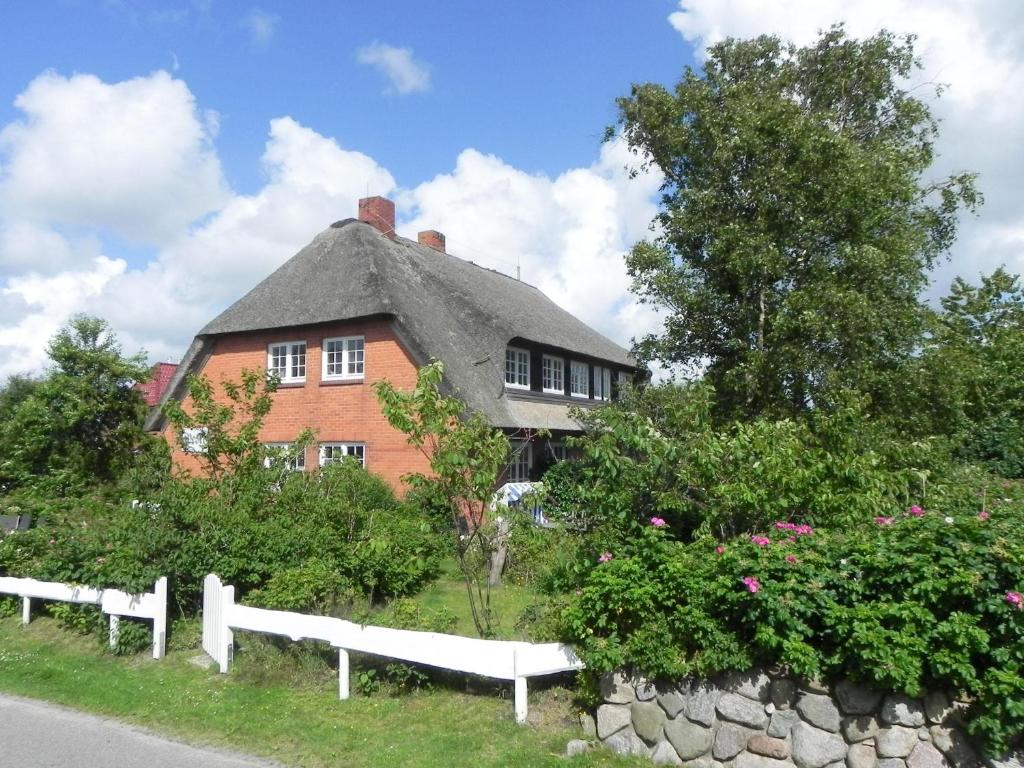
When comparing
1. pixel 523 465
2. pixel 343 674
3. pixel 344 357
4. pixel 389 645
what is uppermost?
pixel 344 357

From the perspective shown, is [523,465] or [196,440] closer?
[196,440]

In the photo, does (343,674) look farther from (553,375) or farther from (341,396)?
(553,375)

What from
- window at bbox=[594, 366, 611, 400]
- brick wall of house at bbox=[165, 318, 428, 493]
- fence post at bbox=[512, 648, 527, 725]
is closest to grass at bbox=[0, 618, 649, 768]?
fence post at bbox=[512, 648, 527, 725]

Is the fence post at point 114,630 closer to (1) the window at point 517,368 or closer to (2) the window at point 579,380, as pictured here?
(1) the window at point 517,368

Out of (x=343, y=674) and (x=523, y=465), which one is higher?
(x=523, y=465)

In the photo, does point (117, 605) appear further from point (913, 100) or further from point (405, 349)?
point (913, 100)

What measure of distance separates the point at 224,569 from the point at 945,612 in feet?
23.9

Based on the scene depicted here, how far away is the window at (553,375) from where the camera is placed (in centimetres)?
2312

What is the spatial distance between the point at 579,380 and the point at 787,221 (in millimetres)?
11508

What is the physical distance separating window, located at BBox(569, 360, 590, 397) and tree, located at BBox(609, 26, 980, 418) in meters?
8.42

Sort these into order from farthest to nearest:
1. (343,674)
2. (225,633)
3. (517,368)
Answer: (517,368)
(225,633)
(343,674)

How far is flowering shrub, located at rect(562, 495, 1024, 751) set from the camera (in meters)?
4.78

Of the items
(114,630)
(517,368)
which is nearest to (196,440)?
(114,630)

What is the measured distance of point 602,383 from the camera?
27031mm
